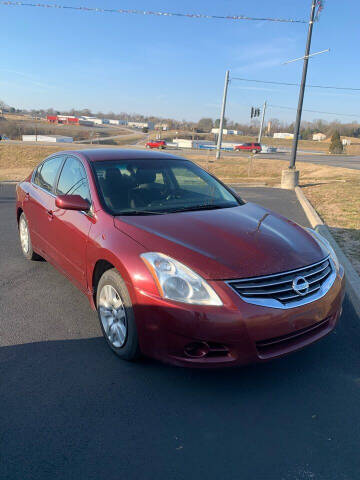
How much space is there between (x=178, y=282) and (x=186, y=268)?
11 cm

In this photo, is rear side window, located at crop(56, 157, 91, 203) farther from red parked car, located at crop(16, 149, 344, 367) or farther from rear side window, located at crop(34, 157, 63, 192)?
rear side window, located at crop(34, 157, 63, 192)

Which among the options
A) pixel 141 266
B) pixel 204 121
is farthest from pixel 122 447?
pixel 204 121

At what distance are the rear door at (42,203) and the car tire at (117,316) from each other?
58.2 inches

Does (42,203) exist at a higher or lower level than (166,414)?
higher

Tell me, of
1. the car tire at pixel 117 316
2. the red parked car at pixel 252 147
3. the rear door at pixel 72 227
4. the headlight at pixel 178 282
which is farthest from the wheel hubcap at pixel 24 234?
the red parked car at pixel 252 147

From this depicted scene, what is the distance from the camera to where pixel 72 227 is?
388cm

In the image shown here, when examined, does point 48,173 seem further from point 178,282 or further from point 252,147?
point 252,147

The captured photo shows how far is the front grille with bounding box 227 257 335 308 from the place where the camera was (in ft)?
8.87

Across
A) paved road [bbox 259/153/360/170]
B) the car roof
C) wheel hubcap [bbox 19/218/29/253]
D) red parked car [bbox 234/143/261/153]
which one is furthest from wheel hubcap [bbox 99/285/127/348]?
red parked car [bbox 234/143/261/153]

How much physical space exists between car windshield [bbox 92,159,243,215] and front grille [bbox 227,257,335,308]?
1.27 m

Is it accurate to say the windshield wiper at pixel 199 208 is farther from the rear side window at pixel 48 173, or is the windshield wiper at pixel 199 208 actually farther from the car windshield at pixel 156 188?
the rear side window at pixel 48 173

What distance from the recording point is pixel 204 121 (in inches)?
5458

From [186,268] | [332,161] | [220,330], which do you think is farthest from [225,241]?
[332,161]

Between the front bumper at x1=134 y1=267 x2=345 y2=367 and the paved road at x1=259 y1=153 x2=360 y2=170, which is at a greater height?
the front bumper at x1=134 y1=267 x2=345 y2=367
